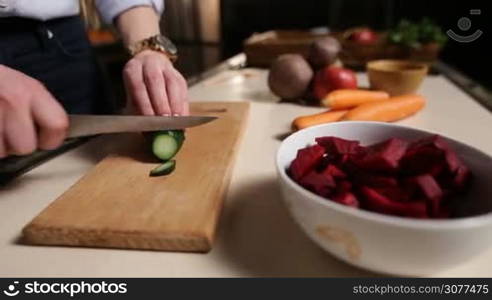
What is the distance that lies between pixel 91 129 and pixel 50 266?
238mm

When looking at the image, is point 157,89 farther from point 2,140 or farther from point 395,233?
point 395,233

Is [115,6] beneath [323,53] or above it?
above

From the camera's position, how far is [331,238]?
448 millimetres

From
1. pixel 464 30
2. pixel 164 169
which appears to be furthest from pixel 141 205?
pixel 464 30

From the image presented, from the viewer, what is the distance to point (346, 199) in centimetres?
46

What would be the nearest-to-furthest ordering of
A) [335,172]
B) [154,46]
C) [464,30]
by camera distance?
[335,172], [154,46], [464,30]

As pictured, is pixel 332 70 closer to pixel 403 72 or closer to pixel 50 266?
pixel 403 72

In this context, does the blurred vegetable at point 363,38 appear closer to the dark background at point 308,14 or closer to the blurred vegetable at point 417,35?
the blurred vegetable at point 417,35

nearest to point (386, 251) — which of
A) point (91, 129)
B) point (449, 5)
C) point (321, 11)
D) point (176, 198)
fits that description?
point (176, 198)

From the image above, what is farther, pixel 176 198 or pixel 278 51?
pixel 278 51

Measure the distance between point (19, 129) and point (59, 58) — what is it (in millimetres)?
546

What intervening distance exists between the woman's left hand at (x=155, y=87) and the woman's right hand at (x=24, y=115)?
0.22m

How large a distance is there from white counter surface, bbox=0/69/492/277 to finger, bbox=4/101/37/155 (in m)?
0.11

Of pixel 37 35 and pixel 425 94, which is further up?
pixel 37 35
